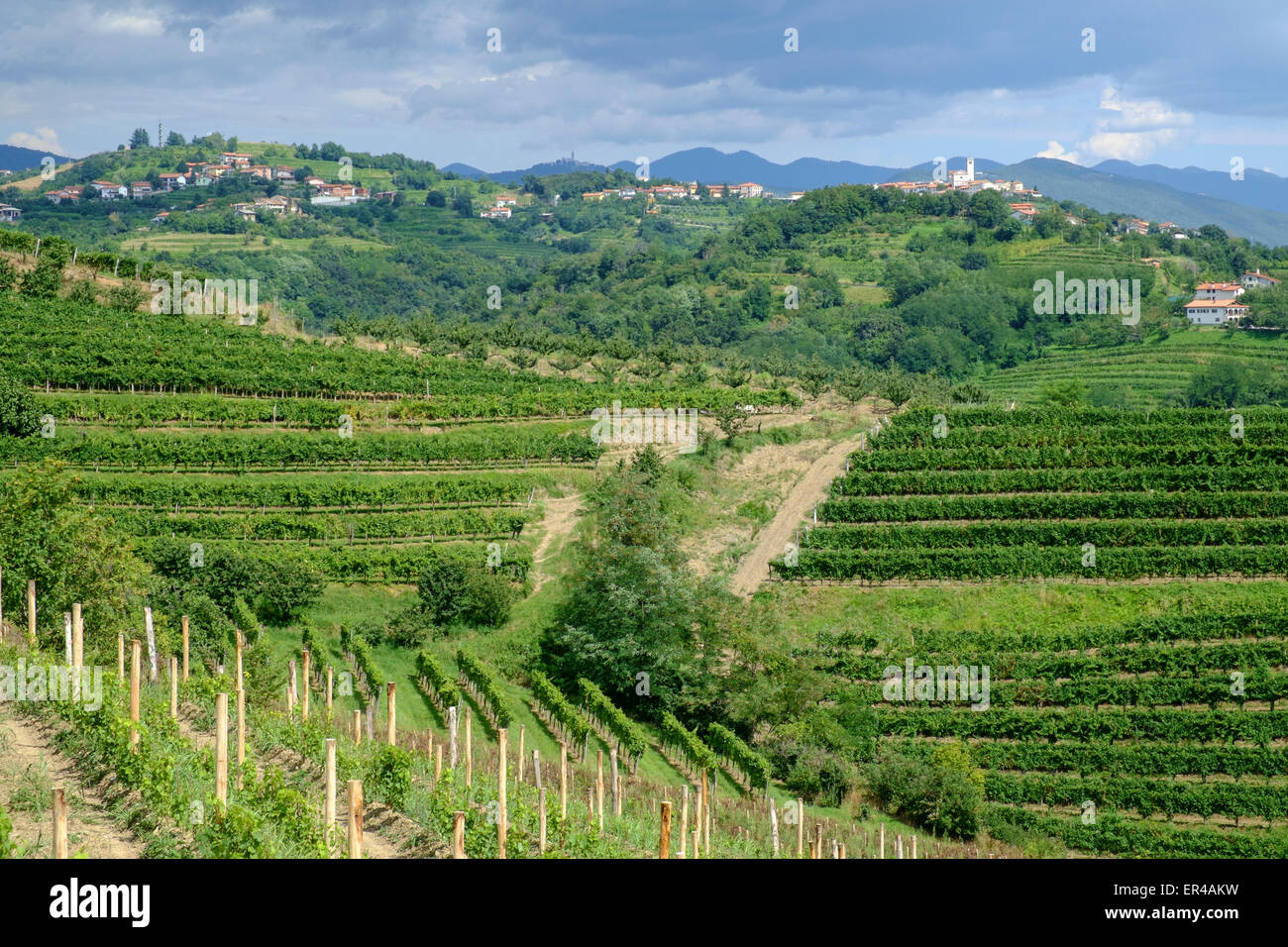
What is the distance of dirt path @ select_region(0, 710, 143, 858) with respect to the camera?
498 inches

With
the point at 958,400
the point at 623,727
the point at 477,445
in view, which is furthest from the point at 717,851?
the point at 958,400

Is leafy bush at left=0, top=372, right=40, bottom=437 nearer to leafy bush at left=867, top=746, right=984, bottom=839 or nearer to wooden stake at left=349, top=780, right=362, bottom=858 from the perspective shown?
leafy bush at left=867, top=746, right=984, bottom=839

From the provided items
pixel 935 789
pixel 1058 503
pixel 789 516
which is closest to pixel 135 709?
pixel 935 789

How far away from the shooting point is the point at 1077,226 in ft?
366

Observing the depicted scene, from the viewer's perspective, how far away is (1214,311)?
83.1 metres

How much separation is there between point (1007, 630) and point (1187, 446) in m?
11.6

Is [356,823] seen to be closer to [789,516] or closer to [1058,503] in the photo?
[789,516]

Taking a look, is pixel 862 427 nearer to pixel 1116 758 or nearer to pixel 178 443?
pixel 1116 758

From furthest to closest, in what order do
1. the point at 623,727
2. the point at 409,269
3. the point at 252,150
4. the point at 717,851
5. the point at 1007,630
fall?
1. the point at 252,150
2. the point at 409,269
3. the point at 1007,630
4. the point at 623,727
5. the point at 717,851

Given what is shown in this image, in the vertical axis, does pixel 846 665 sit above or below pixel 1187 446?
below

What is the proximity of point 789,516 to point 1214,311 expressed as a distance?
2322 inches

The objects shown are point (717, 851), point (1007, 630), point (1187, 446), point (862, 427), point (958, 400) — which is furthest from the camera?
point (958, 400)

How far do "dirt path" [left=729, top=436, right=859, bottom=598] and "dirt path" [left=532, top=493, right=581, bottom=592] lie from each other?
5.59 m

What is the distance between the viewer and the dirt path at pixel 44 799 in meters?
12.6
